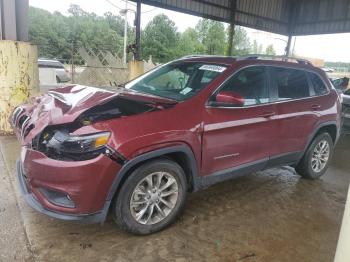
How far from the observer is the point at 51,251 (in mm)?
2826

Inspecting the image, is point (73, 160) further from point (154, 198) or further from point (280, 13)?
point (280, 13)

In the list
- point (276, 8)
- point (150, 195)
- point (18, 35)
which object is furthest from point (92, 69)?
point (150, 195)

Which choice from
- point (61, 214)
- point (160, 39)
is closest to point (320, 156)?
point (61, 214)

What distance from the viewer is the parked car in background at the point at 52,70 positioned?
1828 centimetres

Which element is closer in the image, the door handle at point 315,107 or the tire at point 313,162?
the door handle at point 315,107

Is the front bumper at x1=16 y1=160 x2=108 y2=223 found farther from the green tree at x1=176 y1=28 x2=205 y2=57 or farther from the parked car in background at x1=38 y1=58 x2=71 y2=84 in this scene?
→ the green tree at x1=176 y1=28 x2=205 y2=57

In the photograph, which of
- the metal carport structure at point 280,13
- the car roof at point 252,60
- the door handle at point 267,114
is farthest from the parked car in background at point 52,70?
the door handle at point 267,114

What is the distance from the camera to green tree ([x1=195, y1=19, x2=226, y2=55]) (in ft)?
140

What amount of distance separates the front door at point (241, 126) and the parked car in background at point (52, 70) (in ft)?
54.1

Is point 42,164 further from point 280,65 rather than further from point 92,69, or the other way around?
point 92,69

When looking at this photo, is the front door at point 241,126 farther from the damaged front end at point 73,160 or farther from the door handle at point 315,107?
the door handle at point 315,107

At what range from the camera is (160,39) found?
160ft

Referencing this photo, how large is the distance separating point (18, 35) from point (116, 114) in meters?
Result: 4.40

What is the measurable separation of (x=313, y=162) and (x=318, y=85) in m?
1.16
